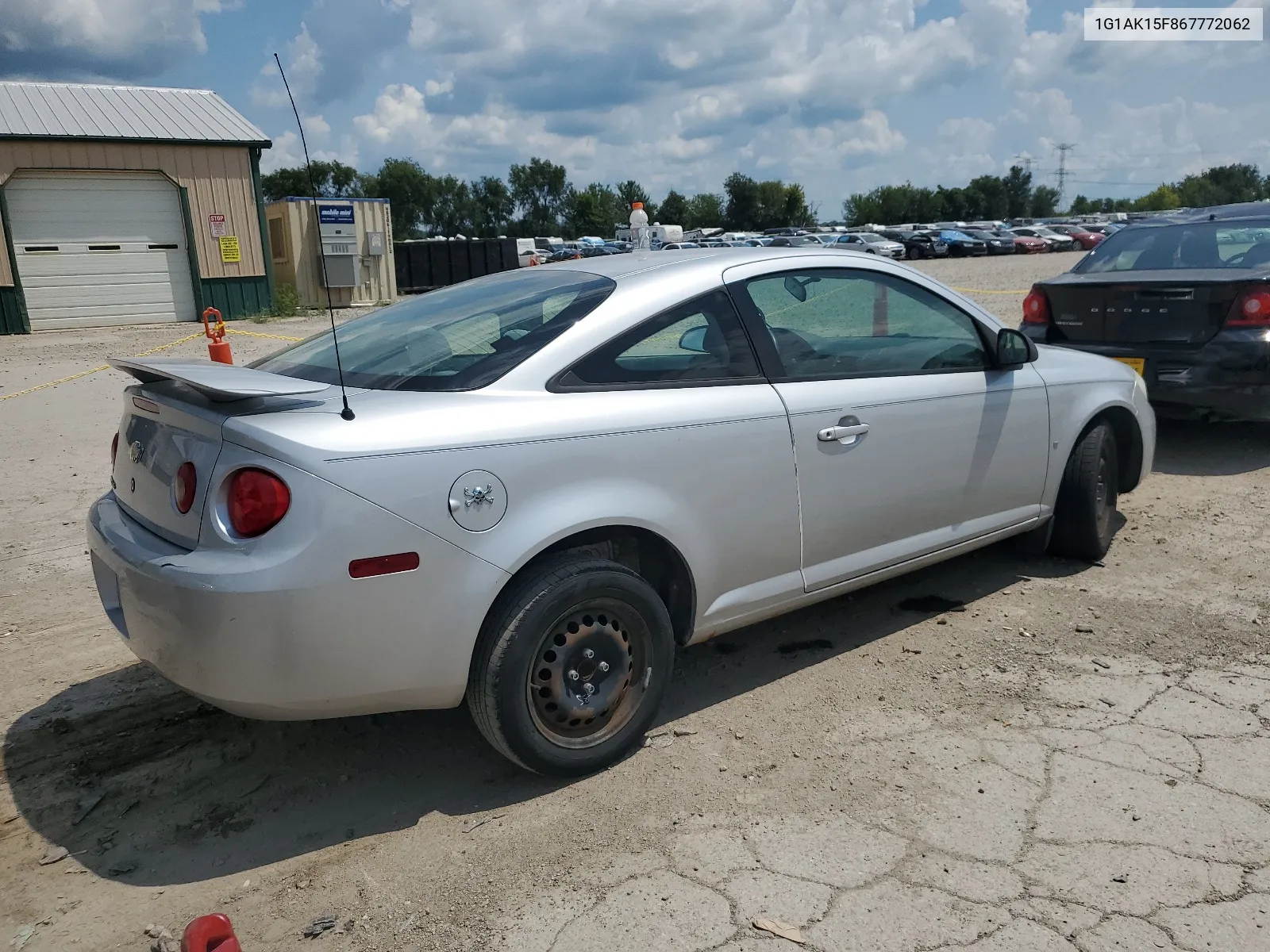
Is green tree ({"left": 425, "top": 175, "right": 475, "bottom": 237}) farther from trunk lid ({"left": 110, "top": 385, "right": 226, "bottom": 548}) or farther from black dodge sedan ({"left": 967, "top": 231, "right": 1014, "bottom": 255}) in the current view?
trunk lid ({"left": 110, "top": 385, "right": 226, "bottom": 548})

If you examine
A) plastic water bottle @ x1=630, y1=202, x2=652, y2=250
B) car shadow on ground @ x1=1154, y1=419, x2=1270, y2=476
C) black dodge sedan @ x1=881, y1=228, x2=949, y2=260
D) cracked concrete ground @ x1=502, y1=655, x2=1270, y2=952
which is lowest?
cracked concrete ground @ x1=502, y1=655, x2=1270, y2=952

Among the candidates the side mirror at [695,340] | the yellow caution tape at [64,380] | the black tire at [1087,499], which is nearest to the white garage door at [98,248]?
the yellow caution tape at [64,380]

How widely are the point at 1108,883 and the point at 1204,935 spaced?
9.6 inches

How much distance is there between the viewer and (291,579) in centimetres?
253

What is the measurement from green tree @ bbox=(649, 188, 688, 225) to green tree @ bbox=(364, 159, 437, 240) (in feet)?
72.4

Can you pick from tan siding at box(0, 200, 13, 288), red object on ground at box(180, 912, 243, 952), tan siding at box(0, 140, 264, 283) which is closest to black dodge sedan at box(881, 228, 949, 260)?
tan siding at box(0, 140, 264, 283)

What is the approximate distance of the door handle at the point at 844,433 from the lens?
3538 mm

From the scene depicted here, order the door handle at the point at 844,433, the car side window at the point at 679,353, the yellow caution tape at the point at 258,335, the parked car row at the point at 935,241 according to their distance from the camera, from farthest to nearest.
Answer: the parked car row at the point at 935,241
the yellow caution tape at the point at 258,335
the door handle at the point at 844,433
the car side window at the point at 679,353

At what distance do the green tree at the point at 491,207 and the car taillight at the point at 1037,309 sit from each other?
86254 millimetres

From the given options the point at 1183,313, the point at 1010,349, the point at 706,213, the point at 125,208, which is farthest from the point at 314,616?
the point at 706,213

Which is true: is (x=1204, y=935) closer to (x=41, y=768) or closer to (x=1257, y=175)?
(x=41, y=768)

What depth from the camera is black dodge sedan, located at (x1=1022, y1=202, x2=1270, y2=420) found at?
247 inches

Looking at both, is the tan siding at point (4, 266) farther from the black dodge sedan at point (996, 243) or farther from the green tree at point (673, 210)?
the green tree at point (673, 210)

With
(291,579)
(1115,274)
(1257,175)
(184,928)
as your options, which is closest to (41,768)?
(184,928)
